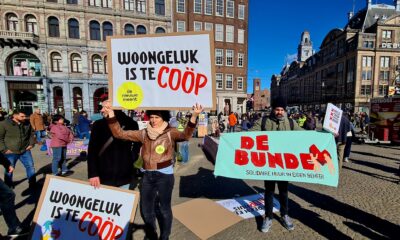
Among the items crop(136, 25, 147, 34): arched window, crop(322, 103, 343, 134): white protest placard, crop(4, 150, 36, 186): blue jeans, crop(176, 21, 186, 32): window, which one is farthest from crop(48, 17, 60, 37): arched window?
crop(322, 103, 343, 134): white protest placard

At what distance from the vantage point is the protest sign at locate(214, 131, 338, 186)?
3.05m

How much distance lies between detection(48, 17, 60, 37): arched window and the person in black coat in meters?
26.6

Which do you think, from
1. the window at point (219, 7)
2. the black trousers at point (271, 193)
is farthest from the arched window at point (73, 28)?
the black trousers at point (271, 193)

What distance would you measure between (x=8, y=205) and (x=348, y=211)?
18.4 ft

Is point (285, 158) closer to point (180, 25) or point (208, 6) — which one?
point (180, 25)

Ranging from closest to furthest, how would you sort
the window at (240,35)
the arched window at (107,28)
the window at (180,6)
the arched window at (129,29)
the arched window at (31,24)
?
the arched window at (31,24)
the arched window at (107,28)
the arched window at (129,29)
the window at (180,6)
the window at (240,35)

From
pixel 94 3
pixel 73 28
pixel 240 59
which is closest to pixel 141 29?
pixel 94 3

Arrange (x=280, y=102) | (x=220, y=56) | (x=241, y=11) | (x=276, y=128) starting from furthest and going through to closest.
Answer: (x=241, y=11) < (x=220, y=56) < (x=276, y=128) < (x=280, y=102)

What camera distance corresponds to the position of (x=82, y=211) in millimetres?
2352

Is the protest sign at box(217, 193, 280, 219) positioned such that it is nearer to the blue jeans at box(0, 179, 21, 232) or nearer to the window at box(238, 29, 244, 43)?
the blue jeans at box(0, 179, 21, 232)

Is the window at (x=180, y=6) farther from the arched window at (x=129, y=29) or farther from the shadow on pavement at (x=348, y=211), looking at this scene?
the shadow on pavement at (x=348, y=211)

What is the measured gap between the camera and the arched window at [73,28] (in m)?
22.8

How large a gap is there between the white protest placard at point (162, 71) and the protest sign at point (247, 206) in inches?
95.4

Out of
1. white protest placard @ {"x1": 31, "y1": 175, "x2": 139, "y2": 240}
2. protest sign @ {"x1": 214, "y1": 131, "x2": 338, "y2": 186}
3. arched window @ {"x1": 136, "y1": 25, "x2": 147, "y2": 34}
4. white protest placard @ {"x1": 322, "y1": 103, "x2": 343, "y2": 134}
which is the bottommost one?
white protest placard @ {"x1": 31, "y1": 175, "x2": 139, "y2": 240}
